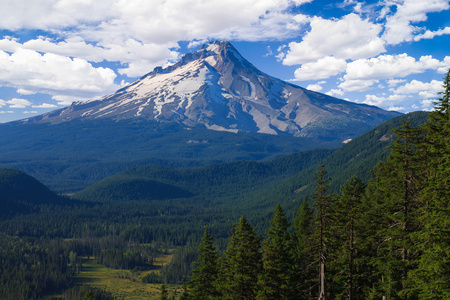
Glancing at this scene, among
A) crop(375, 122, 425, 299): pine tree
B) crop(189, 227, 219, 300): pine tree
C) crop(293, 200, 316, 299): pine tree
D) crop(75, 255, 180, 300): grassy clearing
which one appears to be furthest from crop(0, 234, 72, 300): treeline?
crop(375, 122, 425, 299): pine tree

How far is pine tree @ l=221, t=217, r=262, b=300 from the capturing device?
146 ft

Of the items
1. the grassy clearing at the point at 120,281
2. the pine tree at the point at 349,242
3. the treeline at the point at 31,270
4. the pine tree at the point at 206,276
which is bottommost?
the grassy clearing at the point at 120,281

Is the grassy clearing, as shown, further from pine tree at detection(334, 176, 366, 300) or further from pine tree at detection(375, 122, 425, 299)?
pine tree at detection(375, 122, 425, 299)

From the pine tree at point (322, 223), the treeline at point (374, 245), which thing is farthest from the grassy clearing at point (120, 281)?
the pine tree at point (322, 223)

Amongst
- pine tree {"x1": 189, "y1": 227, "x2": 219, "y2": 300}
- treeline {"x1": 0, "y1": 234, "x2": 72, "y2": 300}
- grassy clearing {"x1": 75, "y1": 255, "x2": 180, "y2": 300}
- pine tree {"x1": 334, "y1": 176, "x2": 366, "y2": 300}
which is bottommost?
grassy clearing {"x1": 75, "y1": 255, "x2": 180, "y2": 300}

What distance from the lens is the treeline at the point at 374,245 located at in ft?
92.4

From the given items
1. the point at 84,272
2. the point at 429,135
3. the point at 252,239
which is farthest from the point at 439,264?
the point at 84,272

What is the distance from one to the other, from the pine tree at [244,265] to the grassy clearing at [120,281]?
102 meters

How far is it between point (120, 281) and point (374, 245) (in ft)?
481

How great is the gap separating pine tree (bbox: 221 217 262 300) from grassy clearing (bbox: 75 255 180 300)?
101949mm

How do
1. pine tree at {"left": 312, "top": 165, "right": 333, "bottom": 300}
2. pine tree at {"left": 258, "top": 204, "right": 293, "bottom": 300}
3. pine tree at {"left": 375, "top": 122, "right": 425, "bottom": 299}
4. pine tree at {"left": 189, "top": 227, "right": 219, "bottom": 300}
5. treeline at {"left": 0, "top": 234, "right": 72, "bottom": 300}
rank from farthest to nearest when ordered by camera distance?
treeline at {"left": 0, "top": 234, "right": 72, "bottom": 300} → pine tree at {"left": 189, "top": 227, "right": 219, "bottom": 300} → pine tree at {"left": 258, "top": 204, "right": 293, "bottom": 300} → pine tree at {"left": 312, "top": 165, "right": 333, "bottom": 300} → pine tree at {"left": 375, "top": 122, "right": 425, "bottom": 299}

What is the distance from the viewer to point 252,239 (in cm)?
4531

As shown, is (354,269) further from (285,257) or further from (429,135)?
(429,135)

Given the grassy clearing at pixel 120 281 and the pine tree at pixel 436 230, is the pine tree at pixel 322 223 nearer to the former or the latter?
the pine tree at pixel 436 230
